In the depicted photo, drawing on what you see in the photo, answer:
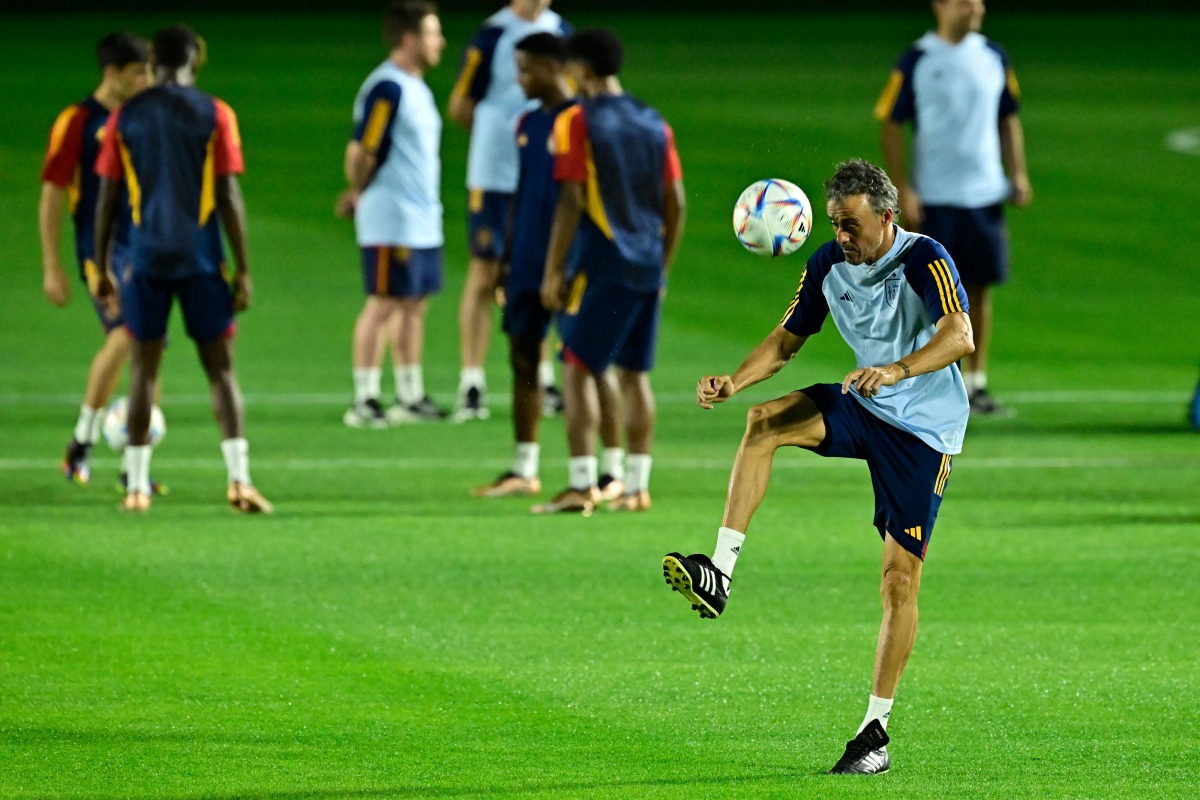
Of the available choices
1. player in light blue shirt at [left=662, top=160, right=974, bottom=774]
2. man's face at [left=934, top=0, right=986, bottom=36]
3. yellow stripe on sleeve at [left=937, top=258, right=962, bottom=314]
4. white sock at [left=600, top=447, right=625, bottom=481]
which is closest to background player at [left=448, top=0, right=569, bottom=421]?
man's face at [left=934, top=0, right=986, bottom=36]

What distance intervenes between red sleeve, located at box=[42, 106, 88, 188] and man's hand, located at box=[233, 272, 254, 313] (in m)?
1.28

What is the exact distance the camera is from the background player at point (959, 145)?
49.0ft

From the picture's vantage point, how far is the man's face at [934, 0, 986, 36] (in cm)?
1474

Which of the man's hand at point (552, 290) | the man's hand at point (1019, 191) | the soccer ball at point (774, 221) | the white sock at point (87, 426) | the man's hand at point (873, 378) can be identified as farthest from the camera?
the man's hand at point (1019, 191)

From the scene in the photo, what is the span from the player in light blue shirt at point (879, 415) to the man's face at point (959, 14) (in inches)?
310

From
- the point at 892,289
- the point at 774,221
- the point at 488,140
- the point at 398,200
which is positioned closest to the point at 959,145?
the point at 488,140

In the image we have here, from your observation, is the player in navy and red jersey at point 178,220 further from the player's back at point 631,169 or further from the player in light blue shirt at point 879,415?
the player in light blue shirt at point 879,415

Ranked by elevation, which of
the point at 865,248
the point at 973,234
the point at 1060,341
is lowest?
the point at 1060,341

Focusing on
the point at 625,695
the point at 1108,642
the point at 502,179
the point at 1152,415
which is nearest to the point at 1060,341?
the point at 1152,415

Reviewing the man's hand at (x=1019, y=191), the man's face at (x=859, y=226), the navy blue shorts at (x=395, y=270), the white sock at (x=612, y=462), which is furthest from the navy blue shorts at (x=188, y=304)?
the man's hand at (x=1019, y=191)

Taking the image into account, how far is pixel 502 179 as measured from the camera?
579 inches

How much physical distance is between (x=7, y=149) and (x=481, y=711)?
79.8ft

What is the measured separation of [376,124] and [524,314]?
270cm

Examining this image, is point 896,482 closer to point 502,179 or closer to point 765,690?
point 765,690
